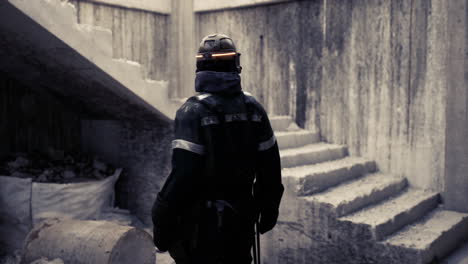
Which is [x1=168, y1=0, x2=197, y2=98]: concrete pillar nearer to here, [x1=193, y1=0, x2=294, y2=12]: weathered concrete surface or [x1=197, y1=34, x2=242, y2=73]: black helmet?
[x1=193, y1=0, x2=294, y2=12]: weathered concrete surface

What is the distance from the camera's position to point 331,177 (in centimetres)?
551

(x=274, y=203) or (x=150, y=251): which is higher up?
(x=274, y=203)

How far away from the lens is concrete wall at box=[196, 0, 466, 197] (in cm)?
563

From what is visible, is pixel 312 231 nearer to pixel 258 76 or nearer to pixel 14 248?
pixel 258 76

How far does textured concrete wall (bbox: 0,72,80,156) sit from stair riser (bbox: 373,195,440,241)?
487 cm

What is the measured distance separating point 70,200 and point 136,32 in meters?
2.76

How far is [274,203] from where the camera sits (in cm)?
292

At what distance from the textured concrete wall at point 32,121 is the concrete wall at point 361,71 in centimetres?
291

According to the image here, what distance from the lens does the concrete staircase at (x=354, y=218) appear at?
452 cm

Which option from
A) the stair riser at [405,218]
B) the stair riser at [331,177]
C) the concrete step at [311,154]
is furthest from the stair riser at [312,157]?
the stair riser at [405,218]

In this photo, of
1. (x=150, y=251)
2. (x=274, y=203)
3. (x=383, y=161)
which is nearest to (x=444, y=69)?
(x=383, y=161)

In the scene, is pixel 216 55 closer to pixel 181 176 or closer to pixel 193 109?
pixel 193 109

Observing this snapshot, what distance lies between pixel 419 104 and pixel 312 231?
2.17m

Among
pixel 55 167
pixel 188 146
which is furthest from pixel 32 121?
pixel 188 146
